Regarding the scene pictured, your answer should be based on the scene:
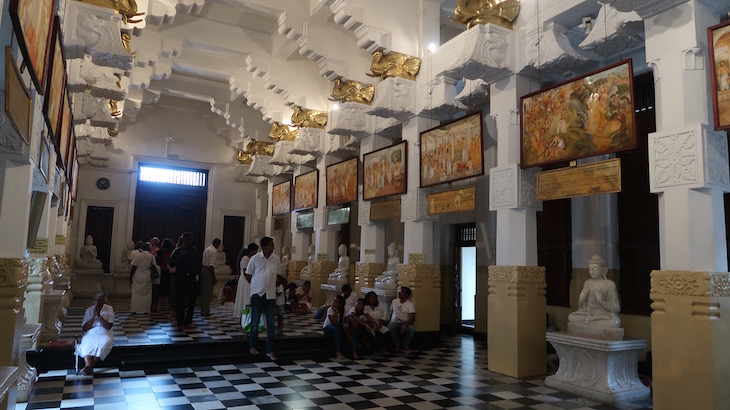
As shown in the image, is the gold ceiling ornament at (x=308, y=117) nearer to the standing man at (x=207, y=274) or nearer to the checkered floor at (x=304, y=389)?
the standing man at (x=207, y=274)

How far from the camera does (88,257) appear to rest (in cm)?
1669

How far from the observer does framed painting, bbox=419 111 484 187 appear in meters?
8.59

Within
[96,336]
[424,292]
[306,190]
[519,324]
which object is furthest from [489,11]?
[306,190]

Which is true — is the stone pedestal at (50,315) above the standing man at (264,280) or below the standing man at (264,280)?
below

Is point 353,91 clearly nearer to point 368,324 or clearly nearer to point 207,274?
point 207,274

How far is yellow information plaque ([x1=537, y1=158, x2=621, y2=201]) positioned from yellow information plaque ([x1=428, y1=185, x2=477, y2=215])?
5.03 feet

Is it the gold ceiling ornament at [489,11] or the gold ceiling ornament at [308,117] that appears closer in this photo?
the gold ceiling ornament at [489,11]

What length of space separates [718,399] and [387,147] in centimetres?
734

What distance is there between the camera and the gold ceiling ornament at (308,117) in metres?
13.9

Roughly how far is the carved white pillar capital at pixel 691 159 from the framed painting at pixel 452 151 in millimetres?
3237

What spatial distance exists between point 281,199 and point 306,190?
279 cm

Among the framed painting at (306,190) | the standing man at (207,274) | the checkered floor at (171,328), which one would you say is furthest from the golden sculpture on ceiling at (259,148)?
the standing man at (207,274)

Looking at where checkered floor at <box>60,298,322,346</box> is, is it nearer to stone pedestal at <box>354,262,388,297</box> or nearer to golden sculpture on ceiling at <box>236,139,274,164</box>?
stone pedestal at <box>354,262,388,297</box>

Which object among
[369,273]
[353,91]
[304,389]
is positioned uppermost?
[353,91]
